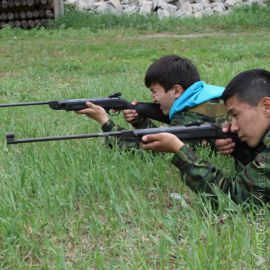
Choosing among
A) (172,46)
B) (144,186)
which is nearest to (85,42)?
(172,46)

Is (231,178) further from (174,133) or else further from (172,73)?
Answer: (172,73)

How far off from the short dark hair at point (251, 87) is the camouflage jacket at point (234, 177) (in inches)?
6.6

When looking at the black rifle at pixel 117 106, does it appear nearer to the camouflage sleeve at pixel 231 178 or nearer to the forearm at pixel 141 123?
the forearm at pixel 141 123

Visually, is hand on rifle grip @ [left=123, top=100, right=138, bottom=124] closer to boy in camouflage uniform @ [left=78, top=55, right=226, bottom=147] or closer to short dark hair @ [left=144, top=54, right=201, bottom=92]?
boy in camouflage uniform @ [left=78, top=55, right=226, bottom=147]

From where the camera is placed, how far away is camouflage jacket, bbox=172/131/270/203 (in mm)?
2461

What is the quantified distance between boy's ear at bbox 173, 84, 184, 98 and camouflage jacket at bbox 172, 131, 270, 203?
982 mm

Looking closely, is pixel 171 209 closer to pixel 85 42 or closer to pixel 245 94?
pixel 245 94

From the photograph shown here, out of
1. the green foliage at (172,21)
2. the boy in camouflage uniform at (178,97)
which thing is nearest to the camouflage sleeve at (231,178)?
the boy in camouflage uniform at (178,97)

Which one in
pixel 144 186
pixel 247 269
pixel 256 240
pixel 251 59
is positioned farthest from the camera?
pixel 251 59

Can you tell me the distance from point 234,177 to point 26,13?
12575 mm

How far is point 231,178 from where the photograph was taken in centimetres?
261

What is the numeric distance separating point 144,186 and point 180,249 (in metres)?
0.81

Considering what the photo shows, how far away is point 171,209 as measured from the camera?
260 cm

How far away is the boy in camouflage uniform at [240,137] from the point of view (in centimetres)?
258
